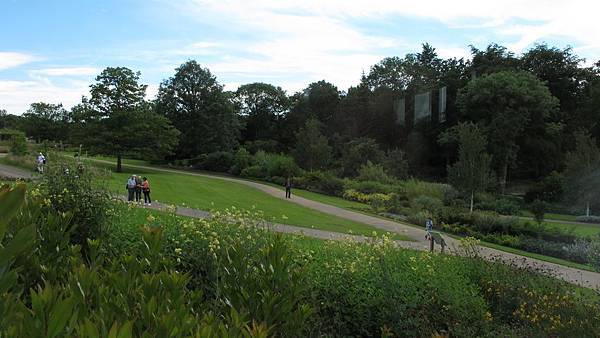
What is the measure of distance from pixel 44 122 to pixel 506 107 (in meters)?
68.0

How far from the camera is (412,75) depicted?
68.8m

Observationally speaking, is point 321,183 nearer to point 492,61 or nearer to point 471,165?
point 471,165

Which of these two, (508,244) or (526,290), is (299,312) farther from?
(508,244)

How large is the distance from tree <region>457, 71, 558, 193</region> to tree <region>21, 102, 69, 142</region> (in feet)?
187

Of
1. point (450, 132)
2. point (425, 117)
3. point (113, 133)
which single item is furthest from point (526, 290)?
point (425, 117)

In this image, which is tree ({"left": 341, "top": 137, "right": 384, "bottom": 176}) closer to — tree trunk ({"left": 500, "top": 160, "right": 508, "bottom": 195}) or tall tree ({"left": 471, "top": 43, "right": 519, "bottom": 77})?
tree trunk ({"left": 500, "top": 160, "right": 508, "bottom": 195})

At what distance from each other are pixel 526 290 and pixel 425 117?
55.1 metres

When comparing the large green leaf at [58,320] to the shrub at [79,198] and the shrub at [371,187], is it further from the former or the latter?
the shrub at [371,187]

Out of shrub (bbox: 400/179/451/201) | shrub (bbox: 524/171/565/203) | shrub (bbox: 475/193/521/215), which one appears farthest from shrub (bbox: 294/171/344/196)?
shrub (bbox: 524/171/565/203)

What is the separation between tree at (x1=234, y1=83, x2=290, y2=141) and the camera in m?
77.4

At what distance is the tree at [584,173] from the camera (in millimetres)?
35250

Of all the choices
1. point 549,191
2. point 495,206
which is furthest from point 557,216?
point 495,206

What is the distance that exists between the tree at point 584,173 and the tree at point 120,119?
3341 centimetres

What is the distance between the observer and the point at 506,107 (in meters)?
53.5
